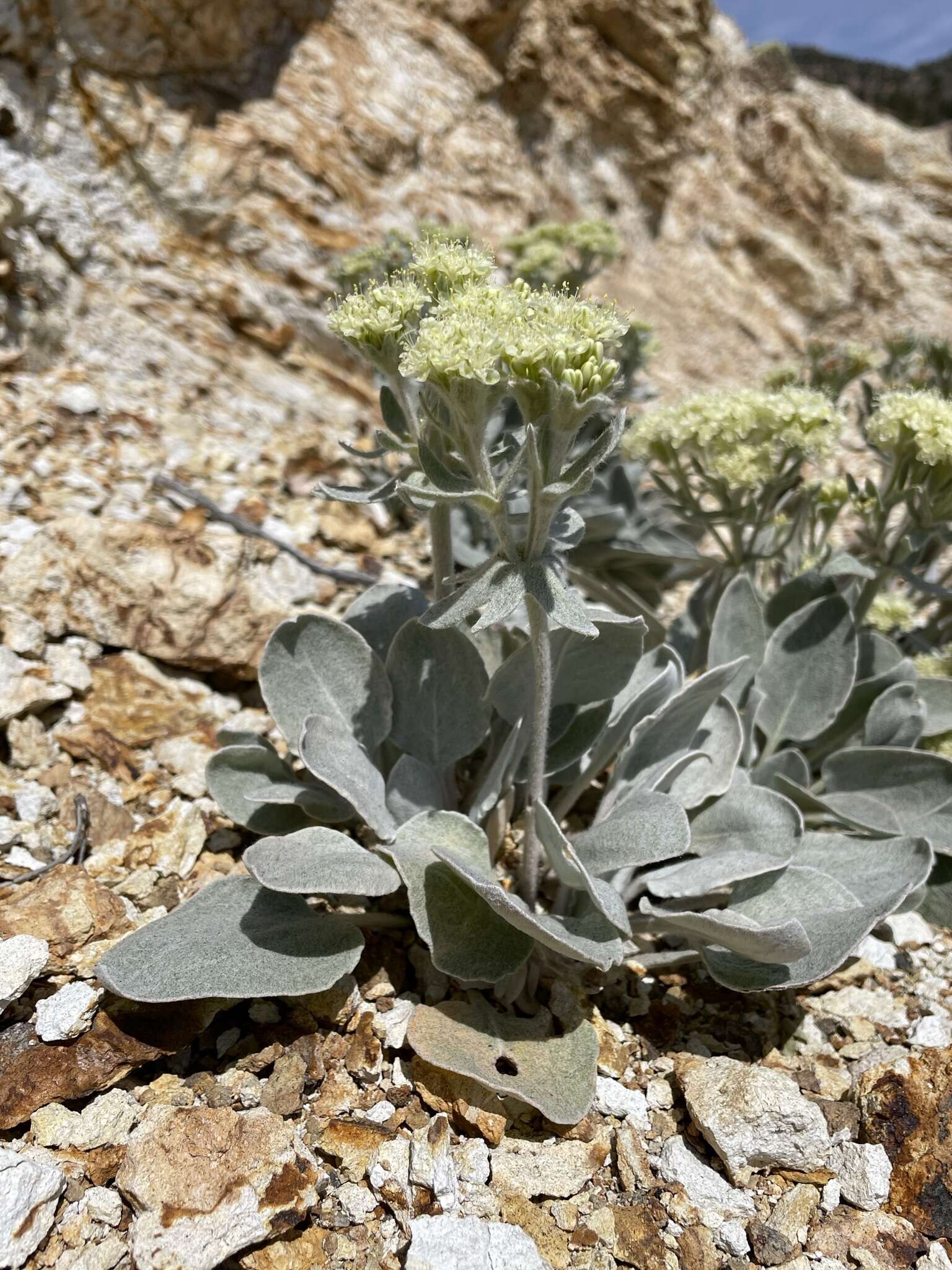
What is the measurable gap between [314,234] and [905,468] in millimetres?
4550

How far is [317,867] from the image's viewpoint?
2.26 meters

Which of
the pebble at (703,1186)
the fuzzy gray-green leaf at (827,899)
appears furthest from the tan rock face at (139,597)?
the pebble at (703,1186)

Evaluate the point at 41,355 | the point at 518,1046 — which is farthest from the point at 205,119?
the point at 518,1046

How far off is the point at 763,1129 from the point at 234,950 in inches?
57.5

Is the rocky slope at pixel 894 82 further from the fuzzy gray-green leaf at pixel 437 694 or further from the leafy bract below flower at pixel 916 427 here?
the fuzzy gray-green leaf at pixel 437 694

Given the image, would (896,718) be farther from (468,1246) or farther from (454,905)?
(468,1246)

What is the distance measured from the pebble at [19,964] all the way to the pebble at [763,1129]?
1.78 meters

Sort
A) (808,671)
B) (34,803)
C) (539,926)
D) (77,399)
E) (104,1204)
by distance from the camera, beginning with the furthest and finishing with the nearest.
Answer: (77,399) → (808,671) → (34,803) → (539,926) → (104,1204)

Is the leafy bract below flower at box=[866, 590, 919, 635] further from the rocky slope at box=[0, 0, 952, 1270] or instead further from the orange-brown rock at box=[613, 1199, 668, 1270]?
the orange-brown rock at box=[613, 1199, 668, 1270]

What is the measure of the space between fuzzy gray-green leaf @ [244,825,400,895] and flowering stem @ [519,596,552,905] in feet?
1.58

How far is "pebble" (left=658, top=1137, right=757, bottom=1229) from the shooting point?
6.81ft

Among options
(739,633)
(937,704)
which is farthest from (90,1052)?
(937,704)

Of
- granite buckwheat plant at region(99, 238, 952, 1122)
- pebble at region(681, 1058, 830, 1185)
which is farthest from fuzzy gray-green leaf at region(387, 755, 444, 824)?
pebble at region(681, 1058, 830, 1185)

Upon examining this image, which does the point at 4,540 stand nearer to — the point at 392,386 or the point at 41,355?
the point at 41,355
